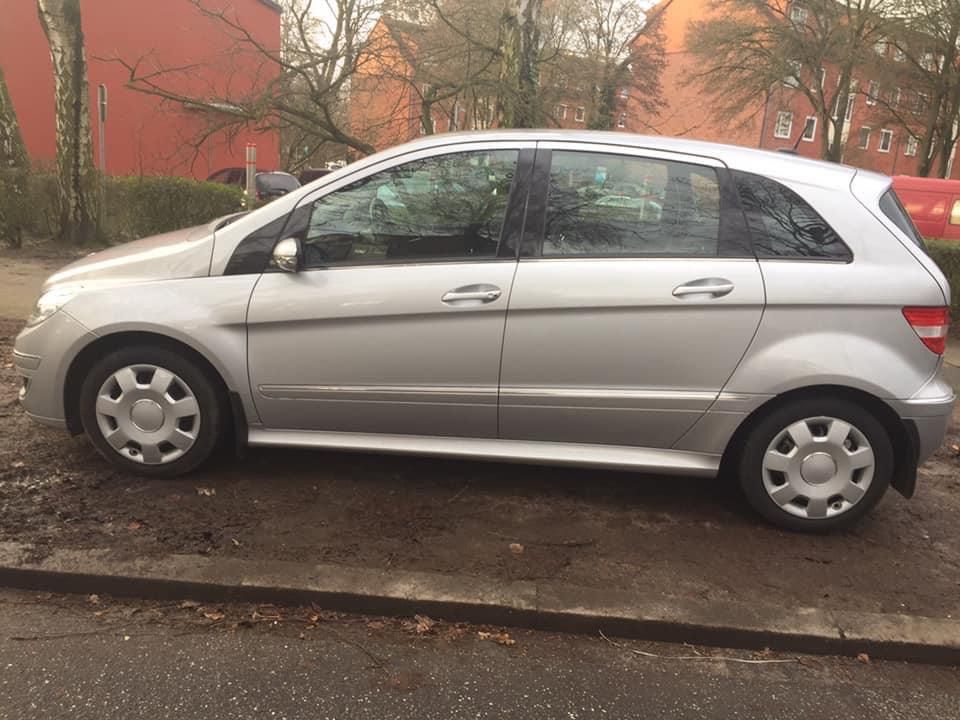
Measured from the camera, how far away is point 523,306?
328 cm

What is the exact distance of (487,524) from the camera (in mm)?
3400

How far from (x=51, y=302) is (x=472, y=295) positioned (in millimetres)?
1981

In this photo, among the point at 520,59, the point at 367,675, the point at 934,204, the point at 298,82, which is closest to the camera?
the point at 367,675

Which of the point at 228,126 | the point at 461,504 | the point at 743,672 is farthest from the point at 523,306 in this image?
the point at 228,126

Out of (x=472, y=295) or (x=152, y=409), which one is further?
(x=152, y=409)

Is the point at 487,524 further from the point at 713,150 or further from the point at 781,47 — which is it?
the point at 781,47

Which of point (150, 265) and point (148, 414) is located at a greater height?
point (150, 265)

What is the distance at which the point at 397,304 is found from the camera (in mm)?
3332

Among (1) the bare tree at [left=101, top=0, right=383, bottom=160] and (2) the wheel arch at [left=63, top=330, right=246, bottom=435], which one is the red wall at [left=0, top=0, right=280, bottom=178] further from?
(2) the wheel arch at [left=63, top=330, right=246, bottom=435]

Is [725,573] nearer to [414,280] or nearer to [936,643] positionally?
[936,643]

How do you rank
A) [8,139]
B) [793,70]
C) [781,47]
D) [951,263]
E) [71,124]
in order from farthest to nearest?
1. [793,70]
2. [781,47]
3. [8,139]
4. [71,124]
5. [951,263]

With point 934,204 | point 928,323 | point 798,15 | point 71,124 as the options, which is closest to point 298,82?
point 71,124

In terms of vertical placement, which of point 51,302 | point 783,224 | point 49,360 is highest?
point 783,224

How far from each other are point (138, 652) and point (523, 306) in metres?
1.93
